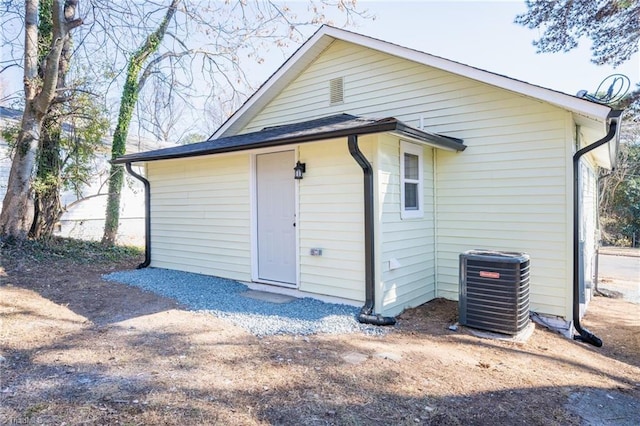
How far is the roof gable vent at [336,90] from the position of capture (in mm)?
7047

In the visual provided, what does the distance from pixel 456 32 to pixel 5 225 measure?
9.85m

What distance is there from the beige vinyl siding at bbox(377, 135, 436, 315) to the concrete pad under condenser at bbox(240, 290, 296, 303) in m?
1.48

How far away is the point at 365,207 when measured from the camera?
4.80m

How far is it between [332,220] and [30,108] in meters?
6.62

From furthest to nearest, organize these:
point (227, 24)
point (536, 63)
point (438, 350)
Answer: point (227, 24), point (536, 63), point (438, 350)

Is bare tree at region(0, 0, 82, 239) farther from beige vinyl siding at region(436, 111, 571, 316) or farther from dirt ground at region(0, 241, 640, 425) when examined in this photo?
beige vinyl siding at region(436, 111, 571, 316)

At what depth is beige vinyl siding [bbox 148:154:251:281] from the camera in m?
6.52

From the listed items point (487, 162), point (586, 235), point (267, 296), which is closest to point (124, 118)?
point (267, 296)

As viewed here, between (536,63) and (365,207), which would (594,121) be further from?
(536,63)

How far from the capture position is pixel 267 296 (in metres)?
5.69

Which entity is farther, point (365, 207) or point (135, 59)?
point (135, 59)

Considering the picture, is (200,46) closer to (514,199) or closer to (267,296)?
(267,296)

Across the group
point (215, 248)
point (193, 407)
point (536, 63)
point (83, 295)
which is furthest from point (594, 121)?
point (83, 295)

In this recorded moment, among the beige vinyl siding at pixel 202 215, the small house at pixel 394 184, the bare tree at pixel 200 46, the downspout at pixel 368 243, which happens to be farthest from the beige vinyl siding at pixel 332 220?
the bare tree at pixel 200 46
